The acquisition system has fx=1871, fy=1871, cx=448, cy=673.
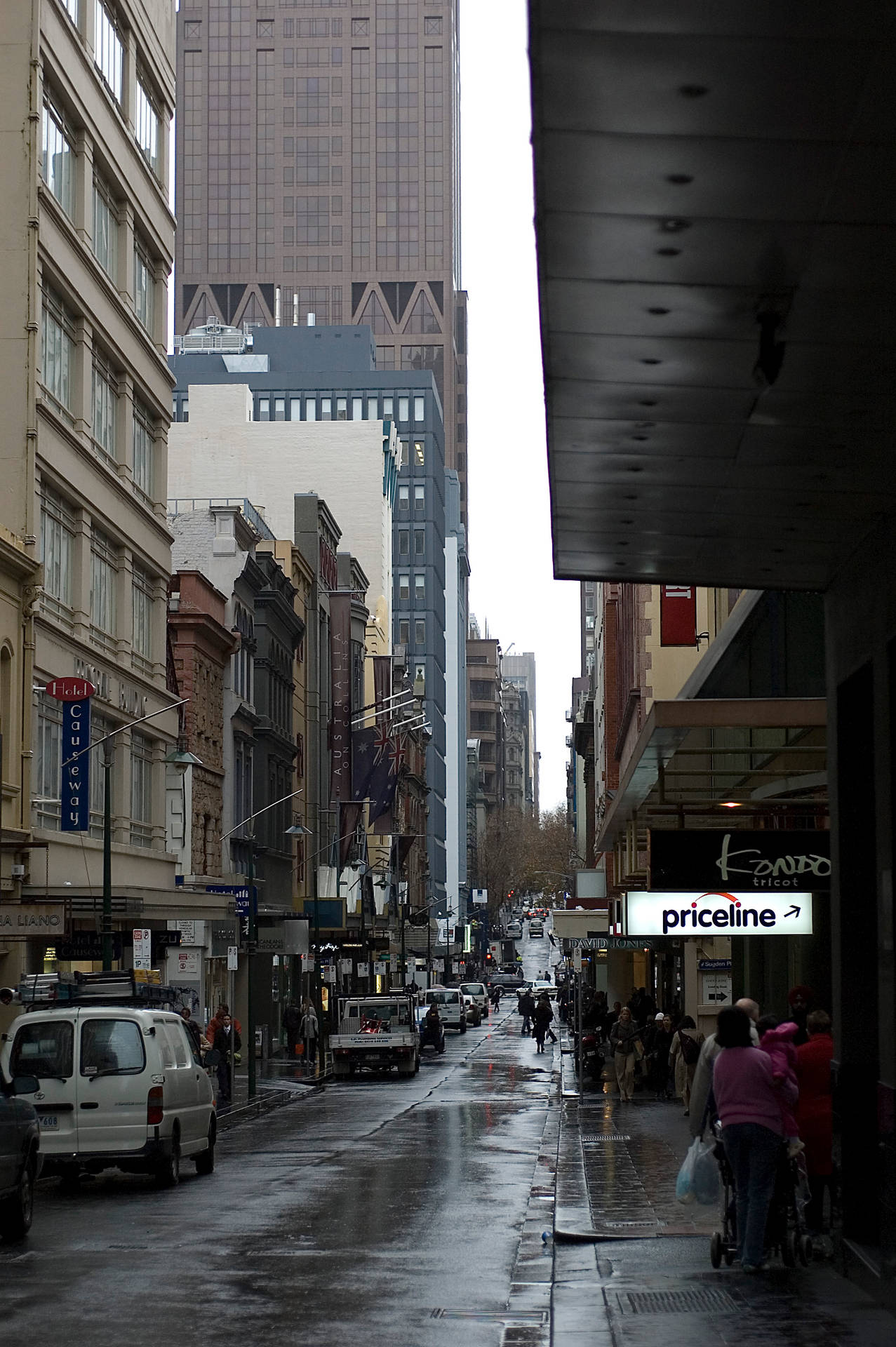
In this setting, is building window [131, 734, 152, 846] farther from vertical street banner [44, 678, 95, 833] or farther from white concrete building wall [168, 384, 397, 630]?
white concrete building wall [168, 384, 397, 630]

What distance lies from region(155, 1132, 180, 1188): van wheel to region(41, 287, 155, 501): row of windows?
20717 millimetres

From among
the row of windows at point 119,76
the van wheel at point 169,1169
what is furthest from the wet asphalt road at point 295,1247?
the row of windows at point 119,76

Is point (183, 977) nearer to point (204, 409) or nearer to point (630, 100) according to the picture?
point (630, 100)

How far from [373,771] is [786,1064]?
63.6 m

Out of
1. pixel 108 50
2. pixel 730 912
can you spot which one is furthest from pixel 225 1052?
pixel 108 50

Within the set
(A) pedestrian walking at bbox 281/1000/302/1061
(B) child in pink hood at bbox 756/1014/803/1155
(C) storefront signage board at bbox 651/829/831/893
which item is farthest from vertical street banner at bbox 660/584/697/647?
(A) pedestrian walking at bbox 281/1000/302/1061

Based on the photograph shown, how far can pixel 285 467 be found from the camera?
354 feet

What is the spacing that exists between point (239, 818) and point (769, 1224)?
160 feet

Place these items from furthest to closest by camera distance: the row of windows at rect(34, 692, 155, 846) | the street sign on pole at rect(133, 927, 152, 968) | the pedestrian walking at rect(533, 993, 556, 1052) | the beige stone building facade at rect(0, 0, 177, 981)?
the pedestrian walking at rect(533, 993, 556, 1052), the row of windows at rect(34, 692, 155, 846), the beige stone building facade at rect(0, 0, 177, 981), the street sign on pole at rect(133, 927, 152, 968)

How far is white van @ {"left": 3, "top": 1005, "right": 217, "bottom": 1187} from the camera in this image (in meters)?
19.6

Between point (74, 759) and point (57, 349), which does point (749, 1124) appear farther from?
point (57, 349)

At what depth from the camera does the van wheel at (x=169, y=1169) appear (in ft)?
66.0

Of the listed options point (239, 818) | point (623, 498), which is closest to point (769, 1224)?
point (623, 498)

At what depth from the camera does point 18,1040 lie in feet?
66.1
